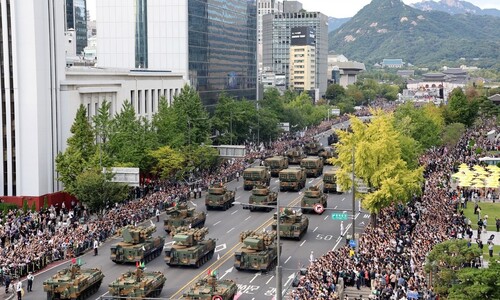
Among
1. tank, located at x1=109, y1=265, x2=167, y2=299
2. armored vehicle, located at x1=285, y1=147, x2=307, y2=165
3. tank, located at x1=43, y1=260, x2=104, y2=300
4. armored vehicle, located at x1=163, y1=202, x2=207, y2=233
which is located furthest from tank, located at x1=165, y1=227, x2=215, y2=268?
armored vehicle, located at x1=285, y1=147, x2=307, y2=165

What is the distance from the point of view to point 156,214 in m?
61.6

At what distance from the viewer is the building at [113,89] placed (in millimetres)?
69000

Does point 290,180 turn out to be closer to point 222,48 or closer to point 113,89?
point 113,89

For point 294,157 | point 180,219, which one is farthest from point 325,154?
point 180,219

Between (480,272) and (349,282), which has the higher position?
(480,272)

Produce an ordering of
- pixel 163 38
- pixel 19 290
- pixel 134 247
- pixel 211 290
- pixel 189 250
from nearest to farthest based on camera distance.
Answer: pixel 211 290 → pixel 19 290 → pixel 189 250 → pixel 134 247 → pixel 163 38

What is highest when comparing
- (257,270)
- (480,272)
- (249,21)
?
(249,21)

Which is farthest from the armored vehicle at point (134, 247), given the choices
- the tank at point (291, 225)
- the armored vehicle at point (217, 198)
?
the armored vehicle at point (217, 198)

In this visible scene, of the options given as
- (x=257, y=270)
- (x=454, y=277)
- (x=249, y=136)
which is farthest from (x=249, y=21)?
(x=454, y=277)

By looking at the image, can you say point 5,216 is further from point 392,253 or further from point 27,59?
point 392,253

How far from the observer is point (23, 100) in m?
65.3

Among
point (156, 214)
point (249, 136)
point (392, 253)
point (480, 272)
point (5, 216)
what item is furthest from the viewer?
point (249, 136)

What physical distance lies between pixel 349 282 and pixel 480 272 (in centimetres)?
1030

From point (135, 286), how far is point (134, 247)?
9.27 metres
